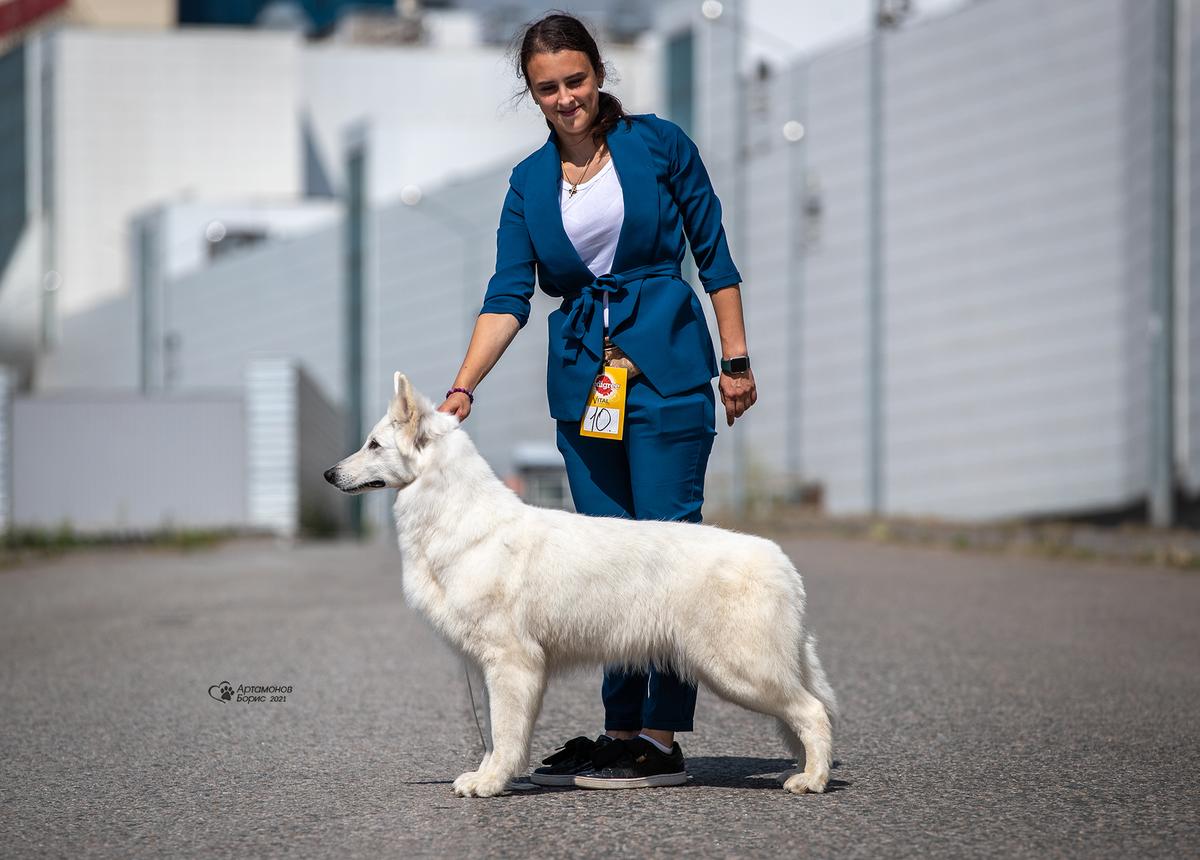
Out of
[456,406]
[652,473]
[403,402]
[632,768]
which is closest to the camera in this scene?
[403,402]

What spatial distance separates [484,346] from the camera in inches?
219

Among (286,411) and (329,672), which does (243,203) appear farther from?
(329,672)

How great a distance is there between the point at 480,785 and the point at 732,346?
1.57m

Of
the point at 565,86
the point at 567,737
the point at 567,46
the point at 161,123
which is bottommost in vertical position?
the point at 567,737

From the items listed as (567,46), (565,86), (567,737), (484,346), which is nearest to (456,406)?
(484,346)

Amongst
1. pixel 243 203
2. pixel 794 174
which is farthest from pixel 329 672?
pixel 243 203

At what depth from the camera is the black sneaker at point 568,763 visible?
17.9 feet

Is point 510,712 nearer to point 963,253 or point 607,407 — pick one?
point 607,407

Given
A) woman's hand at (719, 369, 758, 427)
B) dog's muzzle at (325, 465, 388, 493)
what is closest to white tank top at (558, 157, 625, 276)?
woman's hand at (719, 369, 758, 427)

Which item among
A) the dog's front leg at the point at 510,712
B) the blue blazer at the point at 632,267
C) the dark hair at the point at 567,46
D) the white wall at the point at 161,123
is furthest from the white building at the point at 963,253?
the white wall at the point at 161,123

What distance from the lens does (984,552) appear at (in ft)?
59.1

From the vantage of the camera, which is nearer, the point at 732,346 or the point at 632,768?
the point at 632,768

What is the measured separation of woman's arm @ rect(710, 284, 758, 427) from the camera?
5.46 meters

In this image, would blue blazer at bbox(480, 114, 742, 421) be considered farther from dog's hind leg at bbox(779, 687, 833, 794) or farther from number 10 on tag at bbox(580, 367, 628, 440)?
dog's hind leg at bbox(779, 687, 833, 794)
